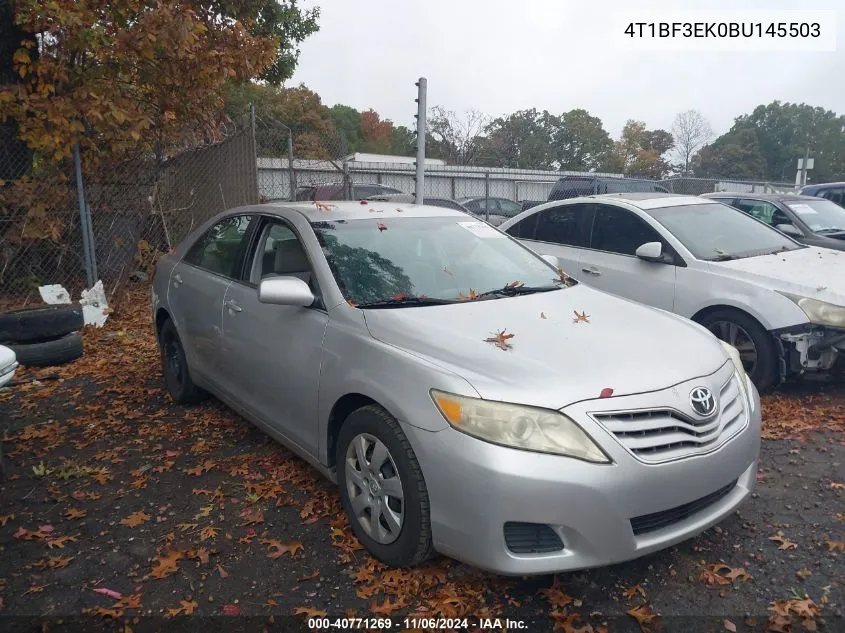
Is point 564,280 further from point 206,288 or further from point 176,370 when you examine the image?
point 176,370

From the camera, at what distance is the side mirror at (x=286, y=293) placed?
331 cm

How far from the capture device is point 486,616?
8.56ft

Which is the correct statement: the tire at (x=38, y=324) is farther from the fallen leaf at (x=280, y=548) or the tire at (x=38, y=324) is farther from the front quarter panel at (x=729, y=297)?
the front quarter panel at (x=729, y=297)

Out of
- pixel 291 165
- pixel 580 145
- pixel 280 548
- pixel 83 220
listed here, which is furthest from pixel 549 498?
pixel 580 145

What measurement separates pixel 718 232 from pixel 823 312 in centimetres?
143

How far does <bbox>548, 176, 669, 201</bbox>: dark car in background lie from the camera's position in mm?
15219

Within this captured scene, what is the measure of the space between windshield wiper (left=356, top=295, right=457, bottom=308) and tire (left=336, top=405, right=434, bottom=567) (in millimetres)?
588

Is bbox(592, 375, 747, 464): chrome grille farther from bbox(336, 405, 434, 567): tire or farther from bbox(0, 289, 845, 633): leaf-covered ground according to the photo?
bbox(336, 405, 434, 567): tire

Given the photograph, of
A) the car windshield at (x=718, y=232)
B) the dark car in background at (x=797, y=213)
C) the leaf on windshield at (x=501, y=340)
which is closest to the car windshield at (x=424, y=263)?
the leaf on windshield at (x=501, y=340)

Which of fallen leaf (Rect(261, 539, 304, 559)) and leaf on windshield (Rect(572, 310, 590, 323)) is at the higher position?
leaf on windshield (Rect(572, 310, 590, 323))

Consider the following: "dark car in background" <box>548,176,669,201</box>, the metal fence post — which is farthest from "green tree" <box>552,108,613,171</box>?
the metal fence post

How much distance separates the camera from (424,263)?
3.72 metres

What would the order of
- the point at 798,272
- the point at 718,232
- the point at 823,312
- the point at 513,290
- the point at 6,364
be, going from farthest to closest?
1. the point at 718,232
2. the point at 798,272
3. the point at 823,312
4. the point at 513,290
5. the point at 6,364

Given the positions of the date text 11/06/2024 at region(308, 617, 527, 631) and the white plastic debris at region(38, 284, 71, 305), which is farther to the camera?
the white plastic debris at region(38, 284, 71, 305)
